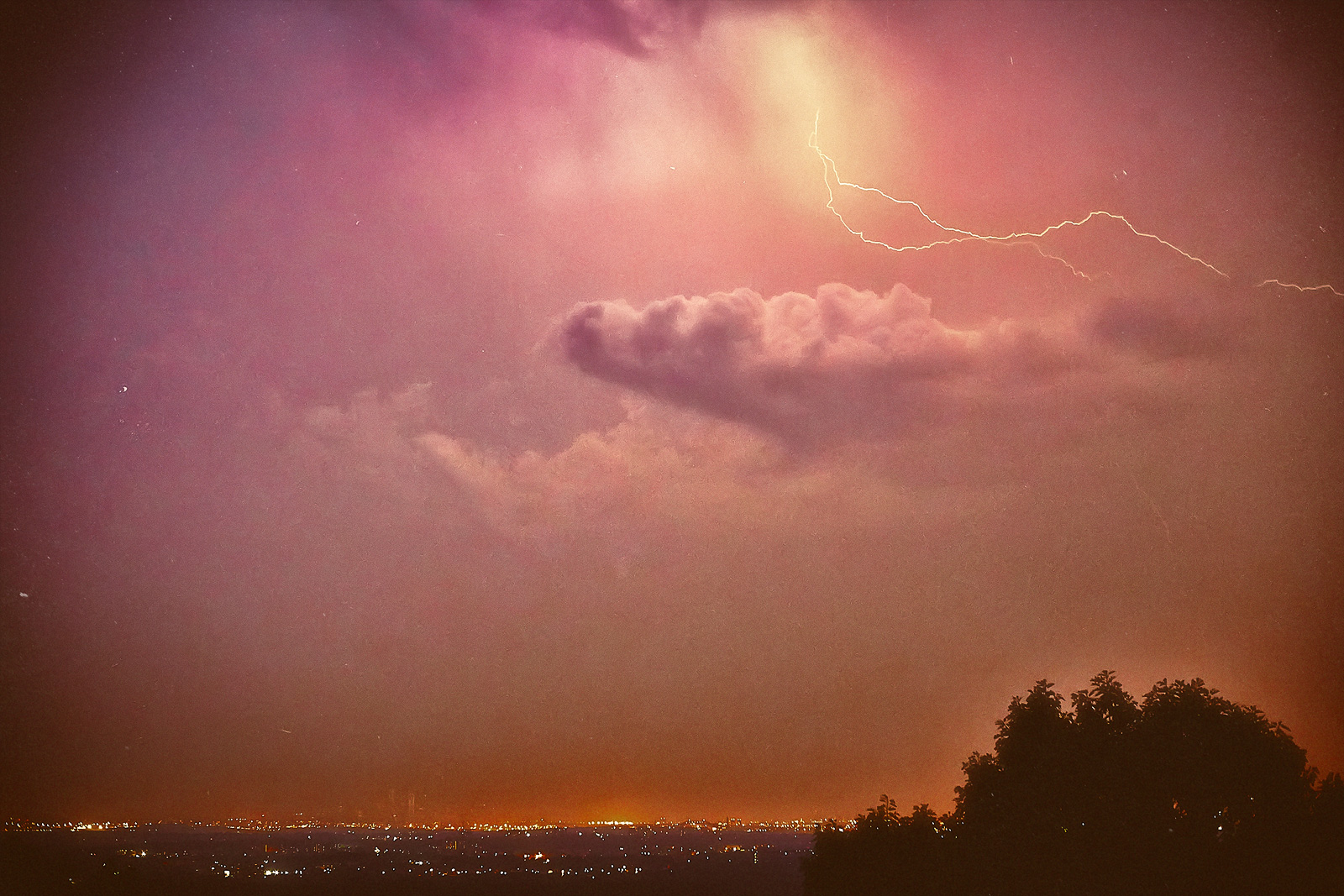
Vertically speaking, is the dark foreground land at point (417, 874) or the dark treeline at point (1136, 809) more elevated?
the dark treeline at point (1136, 809)

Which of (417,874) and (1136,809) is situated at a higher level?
(1136,809)

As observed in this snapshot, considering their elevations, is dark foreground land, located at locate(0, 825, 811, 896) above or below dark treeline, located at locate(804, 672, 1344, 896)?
below

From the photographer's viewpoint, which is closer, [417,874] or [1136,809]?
[1136,809]

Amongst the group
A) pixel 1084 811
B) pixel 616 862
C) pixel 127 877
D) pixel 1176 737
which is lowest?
pixel 616 862

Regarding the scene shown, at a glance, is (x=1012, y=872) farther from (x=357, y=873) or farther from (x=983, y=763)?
(x=357, y=873)

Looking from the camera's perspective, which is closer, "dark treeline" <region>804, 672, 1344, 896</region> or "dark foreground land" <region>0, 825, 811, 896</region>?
"dark treeline" <region>804, 672, 1344, 896</region>

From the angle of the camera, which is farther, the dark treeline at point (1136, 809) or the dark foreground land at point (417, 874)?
the dark foreground land at point (417, 874)

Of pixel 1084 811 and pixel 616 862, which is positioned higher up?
pixel 1084 811

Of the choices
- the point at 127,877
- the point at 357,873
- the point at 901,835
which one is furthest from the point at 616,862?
the point at 901,835
